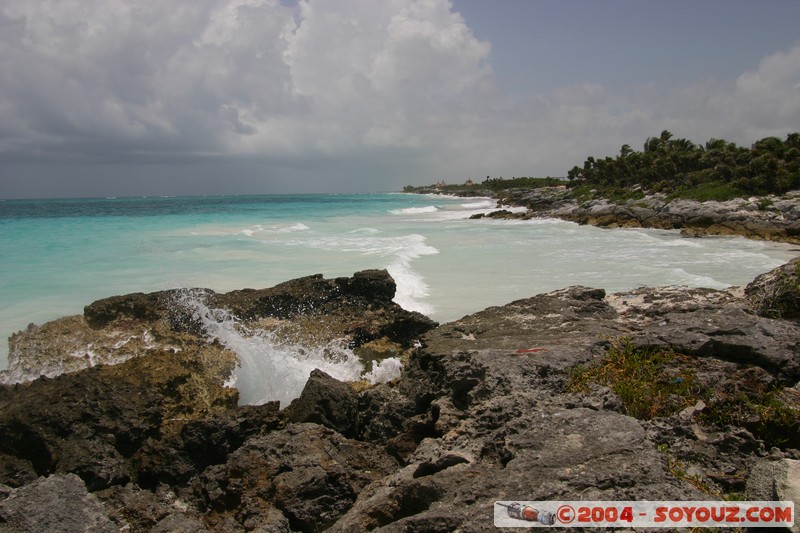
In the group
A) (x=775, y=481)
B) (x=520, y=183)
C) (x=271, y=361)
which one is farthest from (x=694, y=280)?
(x=520, y=183)

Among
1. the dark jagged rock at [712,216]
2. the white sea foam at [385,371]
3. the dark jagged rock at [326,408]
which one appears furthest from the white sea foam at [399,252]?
the dark jagged rock at [712,216]

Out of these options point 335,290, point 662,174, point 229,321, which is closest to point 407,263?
point 335,290

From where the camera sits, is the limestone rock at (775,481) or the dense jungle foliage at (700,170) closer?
the limestone rock at (775,481)

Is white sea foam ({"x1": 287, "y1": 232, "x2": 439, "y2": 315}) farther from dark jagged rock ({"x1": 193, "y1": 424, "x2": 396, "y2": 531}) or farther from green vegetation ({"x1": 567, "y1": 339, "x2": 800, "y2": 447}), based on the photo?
green vegetation ({"x1": 567, "y1": 339, "x2": 800, "y2": 447})

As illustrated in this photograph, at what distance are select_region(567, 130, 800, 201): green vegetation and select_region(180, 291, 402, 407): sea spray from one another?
39.2 m

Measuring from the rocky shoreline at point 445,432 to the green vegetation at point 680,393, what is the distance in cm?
2

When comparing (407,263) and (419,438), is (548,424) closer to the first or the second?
(419,438)

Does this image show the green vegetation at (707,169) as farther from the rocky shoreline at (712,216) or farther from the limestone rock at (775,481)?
the limestone rock at (775,481)

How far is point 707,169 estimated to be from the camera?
50531mm

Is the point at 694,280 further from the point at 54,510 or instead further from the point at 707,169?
the point at 707,169

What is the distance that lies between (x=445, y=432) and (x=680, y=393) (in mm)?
1984

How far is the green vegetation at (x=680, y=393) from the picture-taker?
373 cm

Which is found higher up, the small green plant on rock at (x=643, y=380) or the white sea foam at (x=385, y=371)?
the small green plant on rock at (x=643, y=380)

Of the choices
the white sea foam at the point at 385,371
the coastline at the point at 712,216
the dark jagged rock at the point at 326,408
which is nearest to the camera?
the dark jagged rock at the point at 326,408
